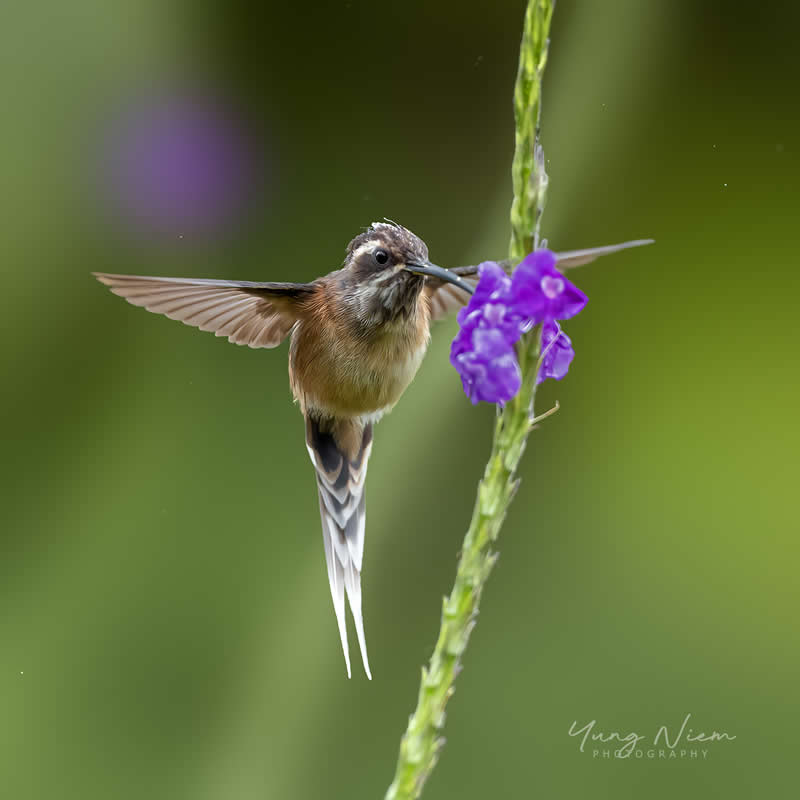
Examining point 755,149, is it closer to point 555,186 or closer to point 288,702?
point 555,186

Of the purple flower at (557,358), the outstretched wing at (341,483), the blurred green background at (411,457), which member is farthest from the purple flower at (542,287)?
the blurred green background at (411,457)

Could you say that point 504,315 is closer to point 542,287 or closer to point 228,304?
point 542,287

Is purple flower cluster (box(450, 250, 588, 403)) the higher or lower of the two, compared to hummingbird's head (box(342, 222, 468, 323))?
lower

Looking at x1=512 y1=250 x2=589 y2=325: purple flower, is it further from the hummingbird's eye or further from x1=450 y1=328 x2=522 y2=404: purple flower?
the hummingbird's eye

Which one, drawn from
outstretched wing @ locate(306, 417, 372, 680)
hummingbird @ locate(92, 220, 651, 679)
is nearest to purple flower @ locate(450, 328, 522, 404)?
hummingbird @ locate(92, 220, 651, 679)

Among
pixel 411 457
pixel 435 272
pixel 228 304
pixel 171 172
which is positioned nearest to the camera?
pixel 435 272

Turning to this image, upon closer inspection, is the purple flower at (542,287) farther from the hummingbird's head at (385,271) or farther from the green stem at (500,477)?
the hummingbird's head at (385,271)

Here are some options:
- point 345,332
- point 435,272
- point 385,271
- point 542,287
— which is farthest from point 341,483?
point 542,287
